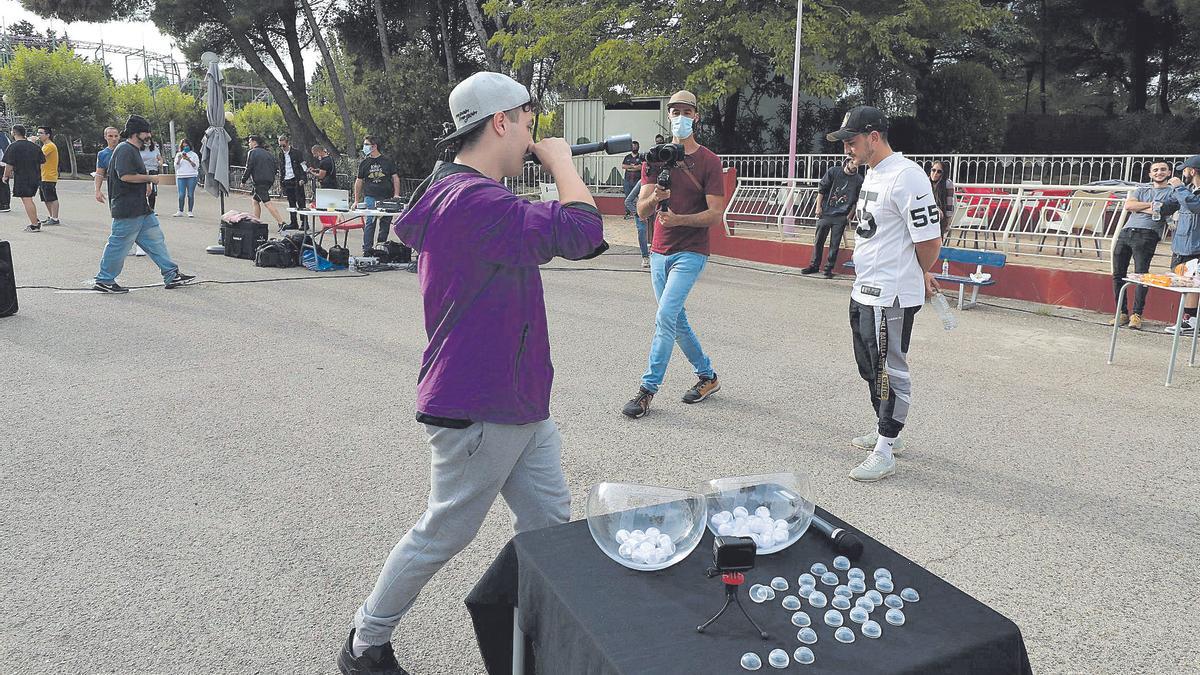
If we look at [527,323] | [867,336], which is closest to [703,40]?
[867,336]

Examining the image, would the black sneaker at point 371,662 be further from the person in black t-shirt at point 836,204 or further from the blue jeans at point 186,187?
the blue jeans at point 186,187

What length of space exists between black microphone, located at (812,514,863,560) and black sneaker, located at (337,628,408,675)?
141 cm

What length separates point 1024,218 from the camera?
1130cm

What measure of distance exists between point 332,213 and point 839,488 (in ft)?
29.5

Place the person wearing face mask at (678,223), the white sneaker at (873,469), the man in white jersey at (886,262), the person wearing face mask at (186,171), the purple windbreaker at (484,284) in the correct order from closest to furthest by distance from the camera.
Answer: the purple windbreaker at (484,284)
the man in white jersey at (886,262)
the white sneaker at (873,469)
the person wearing face mask at (678,223)
the person wearing face mask at (186,171)

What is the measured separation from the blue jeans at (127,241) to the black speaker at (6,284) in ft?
4.18

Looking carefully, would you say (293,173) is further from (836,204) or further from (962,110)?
(962,110)

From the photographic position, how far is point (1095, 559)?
362cm

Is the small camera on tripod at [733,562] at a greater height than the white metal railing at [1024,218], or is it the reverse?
the white metal railing at [1024,218]

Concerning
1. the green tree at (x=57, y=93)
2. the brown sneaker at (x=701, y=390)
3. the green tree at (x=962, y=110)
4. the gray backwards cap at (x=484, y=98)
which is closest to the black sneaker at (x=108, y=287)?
the brown sneaker at (x=701, y=390)

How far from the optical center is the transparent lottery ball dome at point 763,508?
6.32 ft

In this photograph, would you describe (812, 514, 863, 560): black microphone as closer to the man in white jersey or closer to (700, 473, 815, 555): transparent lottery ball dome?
(700, 473, 815, 555): transparent lottery ball dome

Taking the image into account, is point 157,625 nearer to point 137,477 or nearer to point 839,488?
point 137,477

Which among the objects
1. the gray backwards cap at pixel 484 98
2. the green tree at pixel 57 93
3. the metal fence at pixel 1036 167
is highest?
the green tree at pixel 57 93
